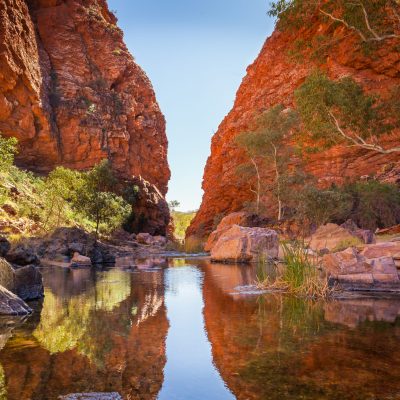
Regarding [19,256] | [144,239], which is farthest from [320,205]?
[144,239]

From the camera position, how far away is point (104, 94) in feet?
172

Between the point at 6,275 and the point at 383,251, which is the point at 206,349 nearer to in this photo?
the point at 6,275

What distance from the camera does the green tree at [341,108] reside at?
14156mm

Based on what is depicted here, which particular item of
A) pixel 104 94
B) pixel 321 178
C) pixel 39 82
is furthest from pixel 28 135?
pixel 321 178

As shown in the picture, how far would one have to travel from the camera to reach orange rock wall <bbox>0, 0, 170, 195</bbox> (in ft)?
134

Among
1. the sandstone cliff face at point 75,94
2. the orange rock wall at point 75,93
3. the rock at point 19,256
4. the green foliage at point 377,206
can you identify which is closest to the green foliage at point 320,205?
the green foliage at point 377,206

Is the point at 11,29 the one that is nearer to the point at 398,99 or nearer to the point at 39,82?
the point at 39,82

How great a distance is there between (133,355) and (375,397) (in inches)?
88.3

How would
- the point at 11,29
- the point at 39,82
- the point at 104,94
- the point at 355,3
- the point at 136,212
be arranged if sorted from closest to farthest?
the point at 355,3 → the point at 11,29 → the point at 39,82 → the point at 136,212 → the point at 104,94

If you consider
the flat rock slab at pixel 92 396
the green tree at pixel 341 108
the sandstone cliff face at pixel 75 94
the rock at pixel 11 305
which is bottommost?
the flat rock slab at pixel 92 396

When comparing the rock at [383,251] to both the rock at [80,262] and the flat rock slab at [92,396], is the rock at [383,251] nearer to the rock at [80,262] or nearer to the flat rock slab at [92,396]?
the flat rock slab at [92,396]

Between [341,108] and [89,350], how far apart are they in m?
12.7

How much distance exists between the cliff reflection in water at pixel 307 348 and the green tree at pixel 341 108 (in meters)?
8.54

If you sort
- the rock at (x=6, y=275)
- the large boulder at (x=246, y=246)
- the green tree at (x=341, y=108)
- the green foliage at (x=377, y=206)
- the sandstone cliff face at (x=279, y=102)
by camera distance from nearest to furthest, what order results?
the rock at (x=6, y=275) → the green tree at (x=341, y=108) → the large boulder at (x=246, y=246) → the green foliage at (x=377, y=206) → the sandstone cliff face at (x=279, y=102)
